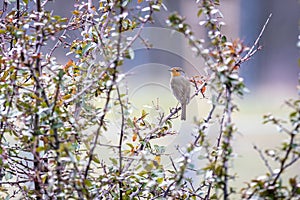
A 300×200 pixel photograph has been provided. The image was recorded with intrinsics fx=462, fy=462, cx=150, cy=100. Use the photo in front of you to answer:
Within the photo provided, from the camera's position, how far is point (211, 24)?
0.88m

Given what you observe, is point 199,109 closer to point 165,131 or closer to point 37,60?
point 165,131

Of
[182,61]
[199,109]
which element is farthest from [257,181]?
[182,61]

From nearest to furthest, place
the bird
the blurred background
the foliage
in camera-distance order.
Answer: the foliage, the bird, the blurred background

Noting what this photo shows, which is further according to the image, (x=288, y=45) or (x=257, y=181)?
(x=288, y=45)

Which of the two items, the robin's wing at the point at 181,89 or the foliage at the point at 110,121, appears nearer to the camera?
the foliage at the point at 110,121

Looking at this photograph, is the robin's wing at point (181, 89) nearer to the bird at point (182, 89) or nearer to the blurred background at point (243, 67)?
the bird at point (182, 89)

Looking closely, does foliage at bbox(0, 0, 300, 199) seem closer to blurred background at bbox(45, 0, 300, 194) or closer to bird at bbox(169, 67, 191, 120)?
bird at bbox(169, 67, 191, 120)

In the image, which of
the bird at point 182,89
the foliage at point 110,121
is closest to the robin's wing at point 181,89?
the bird at point 182,89

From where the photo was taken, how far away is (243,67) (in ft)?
6.61

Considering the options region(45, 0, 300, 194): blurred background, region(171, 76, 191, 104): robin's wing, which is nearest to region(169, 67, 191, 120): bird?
region(171, 76, 191, 104): robin's wing

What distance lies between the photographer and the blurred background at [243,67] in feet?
5.37

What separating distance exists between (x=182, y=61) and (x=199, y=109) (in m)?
0.40

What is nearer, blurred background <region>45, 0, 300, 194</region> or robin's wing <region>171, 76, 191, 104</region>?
robin's wing <region>171, 76, 191, 104</region>

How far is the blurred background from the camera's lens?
64.4 inches
